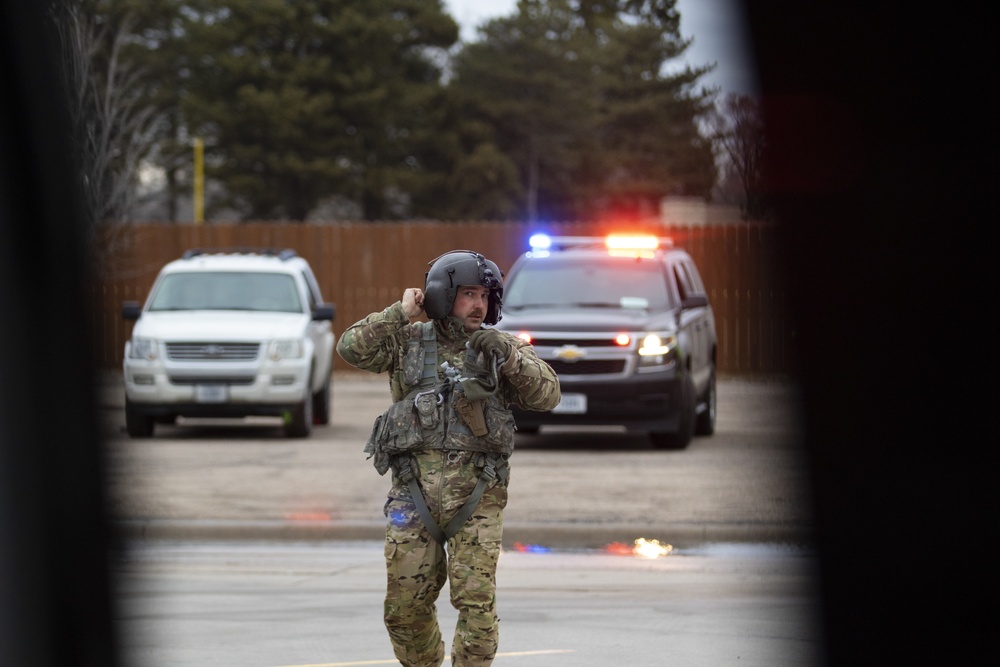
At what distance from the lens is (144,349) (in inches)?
557

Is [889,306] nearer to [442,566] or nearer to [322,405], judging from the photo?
[442,566]

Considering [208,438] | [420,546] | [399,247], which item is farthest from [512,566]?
[399,247]

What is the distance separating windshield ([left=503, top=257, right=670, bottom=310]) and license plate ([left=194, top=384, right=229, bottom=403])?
2.85 m

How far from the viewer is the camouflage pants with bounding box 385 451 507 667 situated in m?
4.42

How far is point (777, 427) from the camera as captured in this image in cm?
138

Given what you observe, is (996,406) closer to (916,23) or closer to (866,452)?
(866,452)

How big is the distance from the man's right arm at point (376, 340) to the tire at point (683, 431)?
29.2 ft

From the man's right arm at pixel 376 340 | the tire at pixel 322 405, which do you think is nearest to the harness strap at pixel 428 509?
the man's right arm at pixel 376 340

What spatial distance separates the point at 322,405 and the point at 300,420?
1.26m

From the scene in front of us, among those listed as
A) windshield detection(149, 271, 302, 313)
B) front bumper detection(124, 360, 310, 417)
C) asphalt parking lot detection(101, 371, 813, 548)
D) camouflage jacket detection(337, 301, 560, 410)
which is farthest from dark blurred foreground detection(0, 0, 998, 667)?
windshield detection(149, 271, 302, 313)

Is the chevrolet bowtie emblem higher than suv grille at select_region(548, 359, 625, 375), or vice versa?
the chevrolet bowtie emblem

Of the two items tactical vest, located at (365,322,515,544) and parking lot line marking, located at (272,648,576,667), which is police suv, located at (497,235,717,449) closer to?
parking lot line marking, located at (272,648,576,667)

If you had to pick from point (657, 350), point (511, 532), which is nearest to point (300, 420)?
point (657, 350)

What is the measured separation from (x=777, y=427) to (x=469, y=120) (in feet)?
168
